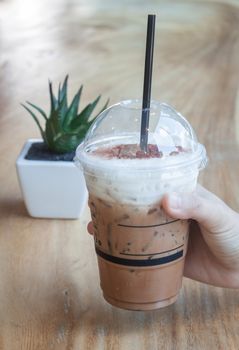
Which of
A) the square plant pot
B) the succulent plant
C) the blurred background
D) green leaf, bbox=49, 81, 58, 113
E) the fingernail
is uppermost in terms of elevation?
the fingernail

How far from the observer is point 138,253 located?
2.75 feet

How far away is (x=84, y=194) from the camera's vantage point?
123 cm

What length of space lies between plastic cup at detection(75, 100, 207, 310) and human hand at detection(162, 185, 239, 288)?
0.02m

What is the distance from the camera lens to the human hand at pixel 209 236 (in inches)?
32.0

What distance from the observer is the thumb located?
802mm

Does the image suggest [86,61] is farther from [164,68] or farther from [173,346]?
[173,346]

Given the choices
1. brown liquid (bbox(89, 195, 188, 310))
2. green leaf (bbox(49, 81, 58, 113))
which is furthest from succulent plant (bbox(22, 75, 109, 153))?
brown liquid (bbox(89, 195, 188, 310))

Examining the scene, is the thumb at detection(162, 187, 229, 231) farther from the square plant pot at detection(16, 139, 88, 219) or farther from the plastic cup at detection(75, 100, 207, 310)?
the square plant pot at detection(16, 139, 88, 219)

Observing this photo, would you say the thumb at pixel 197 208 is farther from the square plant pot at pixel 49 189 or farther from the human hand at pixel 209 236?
the square plant pot at pixel 49 189

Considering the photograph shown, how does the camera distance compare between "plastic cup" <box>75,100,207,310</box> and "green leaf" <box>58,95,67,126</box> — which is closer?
"plastic cup" <box>75,100,207,310</box>

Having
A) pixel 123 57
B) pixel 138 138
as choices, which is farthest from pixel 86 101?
pixel 138 138

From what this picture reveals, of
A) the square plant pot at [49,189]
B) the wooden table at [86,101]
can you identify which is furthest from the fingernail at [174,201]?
the square plant pot at [49,189]

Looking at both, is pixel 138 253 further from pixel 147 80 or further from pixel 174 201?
pixel 147 80

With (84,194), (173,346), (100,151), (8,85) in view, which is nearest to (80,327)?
(173,346)
